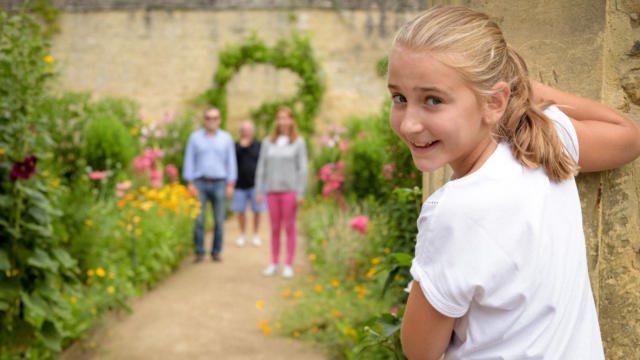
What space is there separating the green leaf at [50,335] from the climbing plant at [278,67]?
29.5 feet

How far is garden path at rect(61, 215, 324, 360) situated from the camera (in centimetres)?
392

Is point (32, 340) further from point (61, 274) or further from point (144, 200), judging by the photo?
point (144, 200)

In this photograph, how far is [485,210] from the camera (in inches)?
33.8

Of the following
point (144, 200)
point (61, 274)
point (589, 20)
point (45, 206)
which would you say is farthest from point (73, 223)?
point (589, 20)

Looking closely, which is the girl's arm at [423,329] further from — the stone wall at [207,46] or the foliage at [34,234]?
the stone wall at [207,46]

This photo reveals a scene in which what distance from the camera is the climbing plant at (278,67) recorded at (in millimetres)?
11664

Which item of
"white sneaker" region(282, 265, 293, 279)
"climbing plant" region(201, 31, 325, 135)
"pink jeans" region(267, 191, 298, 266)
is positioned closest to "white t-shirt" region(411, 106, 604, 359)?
"pink jeans" region(267, 191, 298, 266)

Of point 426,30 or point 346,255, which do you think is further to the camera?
point 346,255

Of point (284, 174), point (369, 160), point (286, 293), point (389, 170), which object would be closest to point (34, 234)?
point (389, 170)

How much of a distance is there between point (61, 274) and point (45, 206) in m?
0.60

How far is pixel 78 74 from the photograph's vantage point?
11984 millimetres

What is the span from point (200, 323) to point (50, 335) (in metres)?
1.69

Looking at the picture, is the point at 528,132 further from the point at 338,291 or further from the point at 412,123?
the point at 338,291

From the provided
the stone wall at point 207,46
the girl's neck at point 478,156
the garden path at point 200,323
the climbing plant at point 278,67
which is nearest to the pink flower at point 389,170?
the garden path at point 200,323
